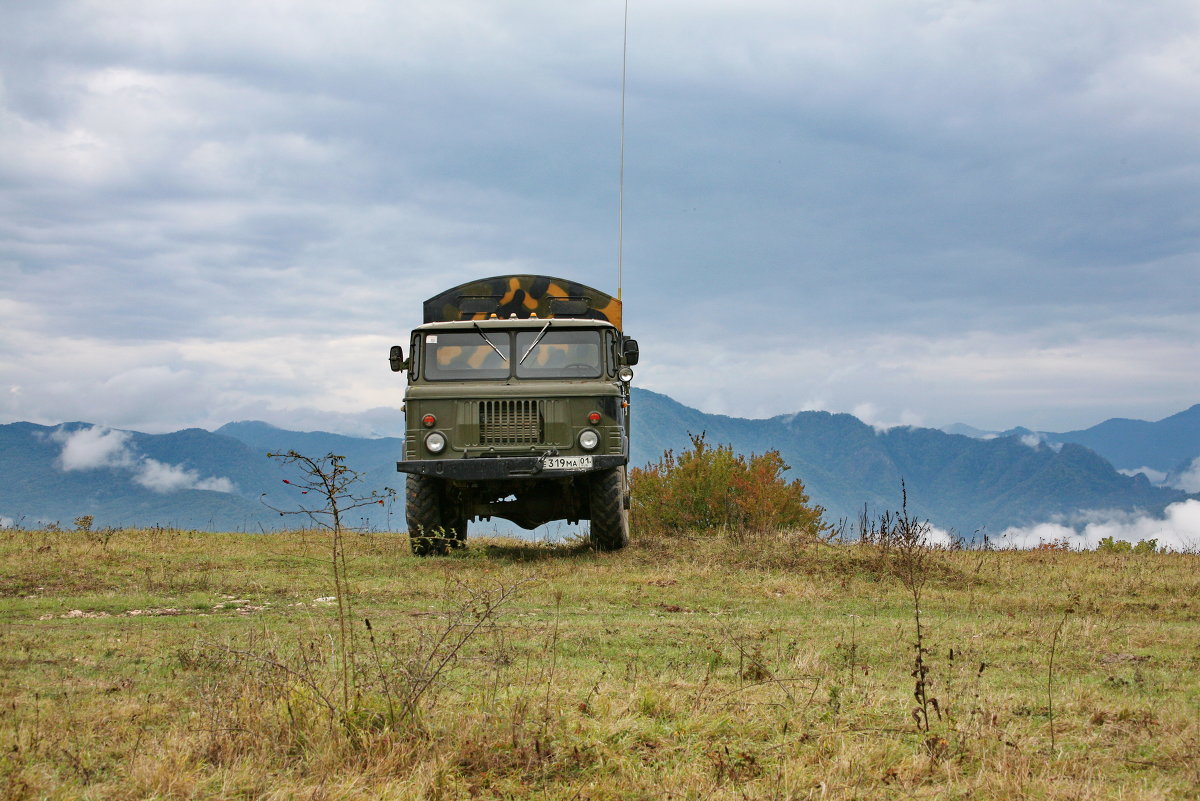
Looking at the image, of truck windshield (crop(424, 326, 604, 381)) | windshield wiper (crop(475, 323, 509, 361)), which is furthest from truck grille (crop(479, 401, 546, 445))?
windshield wiper (crop(475, 323, 509, 361))

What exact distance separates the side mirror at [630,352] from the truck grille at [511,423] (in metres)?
1.40

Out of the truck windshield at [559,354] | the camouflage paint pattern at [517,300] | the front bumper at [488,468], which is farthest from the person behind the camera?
the camouflage paint pattern at [517,300]

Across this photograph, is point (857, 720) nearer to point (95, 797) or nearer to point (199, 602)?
point (95, 797)

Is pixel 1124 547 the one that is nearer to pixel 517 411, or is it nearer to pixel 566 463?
pixel 566 463

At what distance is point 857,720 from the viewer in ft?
16.5

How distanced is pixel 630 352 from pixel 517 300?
186 cm

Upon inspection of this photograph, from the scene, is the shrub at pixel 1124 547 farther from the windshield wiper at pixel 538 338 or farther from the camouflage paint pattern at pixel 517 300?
the windshield wiper at pixel 538 338

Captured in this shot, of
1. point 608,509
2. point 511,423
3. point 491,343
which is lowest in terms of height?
point 608,509

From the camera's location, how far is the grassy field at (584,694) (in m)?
4.18

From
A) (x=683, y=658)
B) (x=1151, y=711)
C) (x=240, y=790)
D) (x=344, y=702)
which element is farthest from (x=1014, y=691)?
(x=240, y=790)

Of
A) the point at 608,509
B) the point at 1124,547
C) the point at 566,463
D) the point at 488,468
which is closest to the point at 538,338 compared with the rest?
the point at 566,463

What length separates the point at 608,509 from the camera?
527 inches

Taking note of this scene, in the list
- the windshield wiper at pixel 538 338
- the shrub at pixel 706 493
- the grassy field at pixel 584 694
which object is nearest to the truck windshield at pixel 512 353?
the windshield wiper at pixel 538 338

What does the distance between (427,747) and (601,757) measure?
0.76m
